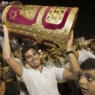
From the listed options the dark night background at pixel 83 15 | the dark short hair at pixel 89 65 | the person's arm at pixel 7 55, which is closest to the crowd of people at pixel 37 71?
the person's arm at pixel 7 55

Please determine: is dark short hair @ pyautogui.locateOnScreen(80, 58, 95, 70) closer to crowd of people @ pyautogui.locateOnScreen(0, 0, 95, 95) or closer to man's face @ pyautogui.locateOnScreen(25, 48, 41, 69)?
crowd of people @ pyautogui.locateOnScreen(0, 0, 95, 95)

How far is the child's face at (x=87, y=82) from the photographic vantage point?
1.07 metres

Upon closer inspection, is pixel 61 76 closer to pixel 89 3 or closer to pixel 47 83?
pixel 47 83

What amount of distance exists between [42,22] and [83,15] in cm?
109

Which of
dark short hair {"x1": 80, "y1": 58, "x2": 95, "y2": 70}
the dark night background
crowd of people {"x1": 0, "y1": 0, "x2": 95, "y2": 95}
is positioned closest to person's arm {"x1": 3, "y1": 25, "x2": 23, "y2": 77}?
crowd of people {"x1": 0, "y1": 0, "x2": 95, "y2": 95}

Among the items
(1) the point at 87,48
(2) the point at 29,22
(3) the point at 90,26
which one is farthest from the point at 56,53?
(3) the point at 90,26

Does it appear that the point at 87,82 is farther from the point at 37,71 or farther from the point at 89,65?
the point at 37,71

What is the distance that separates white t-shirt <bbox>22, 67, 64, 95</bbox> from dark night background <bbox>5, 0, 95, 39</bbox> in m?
0.87

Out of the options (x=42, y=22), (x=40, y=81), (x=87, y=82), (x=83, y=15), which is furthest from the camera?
(x=83, y=15)

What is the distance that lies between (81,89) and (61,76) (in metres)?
0.38

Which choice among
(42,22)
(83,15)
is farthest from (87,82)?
(83,15)

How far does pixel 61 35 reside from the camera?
1.31 metres

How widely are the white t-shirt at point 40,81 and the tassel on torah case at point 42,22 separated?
17 cm

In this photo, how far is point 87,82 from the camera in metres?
1.08
